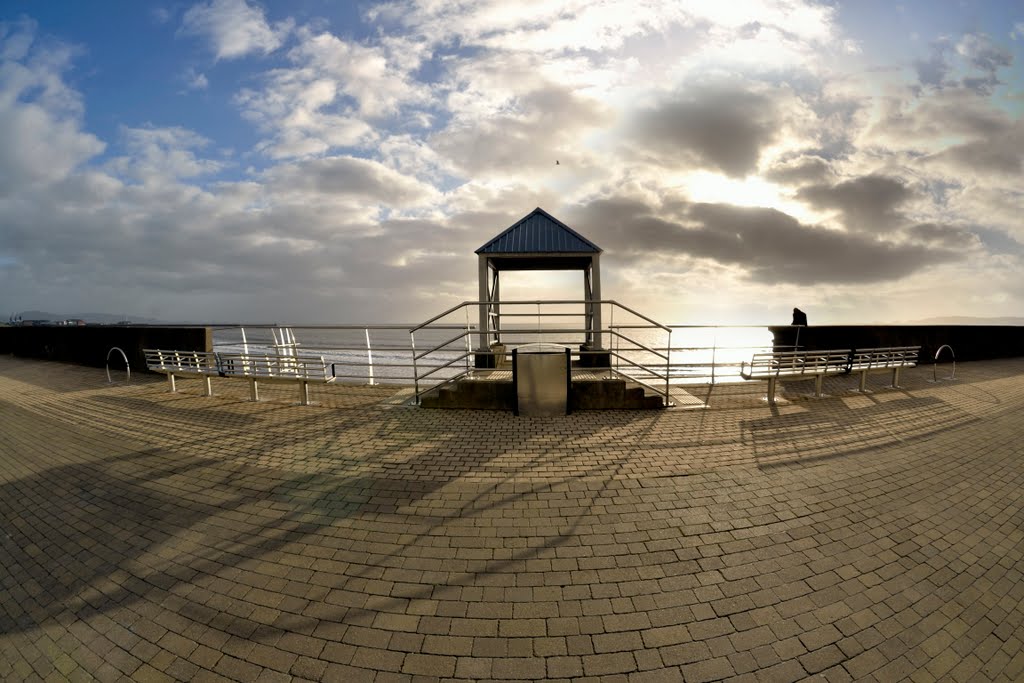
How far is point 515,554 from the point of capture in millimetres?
3020

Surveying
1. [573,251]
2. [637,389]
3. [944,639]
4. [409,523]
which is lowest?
[944,639]

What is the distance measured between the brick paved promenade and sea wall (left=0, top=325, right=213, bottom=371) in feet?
19.6

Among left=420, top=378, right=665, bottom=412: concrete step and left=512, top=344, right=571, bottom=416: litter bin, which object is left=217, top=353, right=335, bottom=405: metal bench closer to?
left=420, top=378, right=665, bottom=412: concrete step

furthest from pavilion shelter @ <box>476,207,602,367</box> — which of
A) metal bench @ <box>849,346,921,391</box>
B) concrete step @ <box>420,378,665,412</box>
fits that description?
metal bench @ <box>849,346,921,391</box>

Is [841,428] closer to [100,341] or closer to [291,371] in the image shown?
[291,371]

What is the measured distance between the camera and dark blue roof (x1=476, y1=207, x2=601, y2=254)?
9.76 m

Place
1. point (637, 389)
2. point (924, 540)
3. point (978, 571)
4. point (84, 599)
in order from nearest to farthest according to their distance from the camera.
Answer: point (84, 599) → point (978, 571) → point (924, 540) → point (637, 389)

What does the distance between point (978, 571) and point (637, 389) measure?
4248mm

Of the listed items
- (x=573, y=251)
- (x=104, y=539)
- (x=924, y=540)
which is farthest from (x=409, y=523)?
(x=573, y=251)

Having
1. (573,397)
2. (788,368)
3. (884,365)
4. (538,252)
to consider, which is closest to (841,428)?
(788,368)

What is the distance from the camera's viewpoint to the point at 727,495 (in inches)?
154

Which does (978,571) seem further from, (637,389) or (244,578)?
(244,578)

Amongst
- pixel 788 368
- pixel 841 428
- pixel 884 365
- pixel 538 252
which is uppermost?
pixel 538 252

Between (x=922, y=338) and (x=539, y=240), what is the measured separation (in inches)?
561
